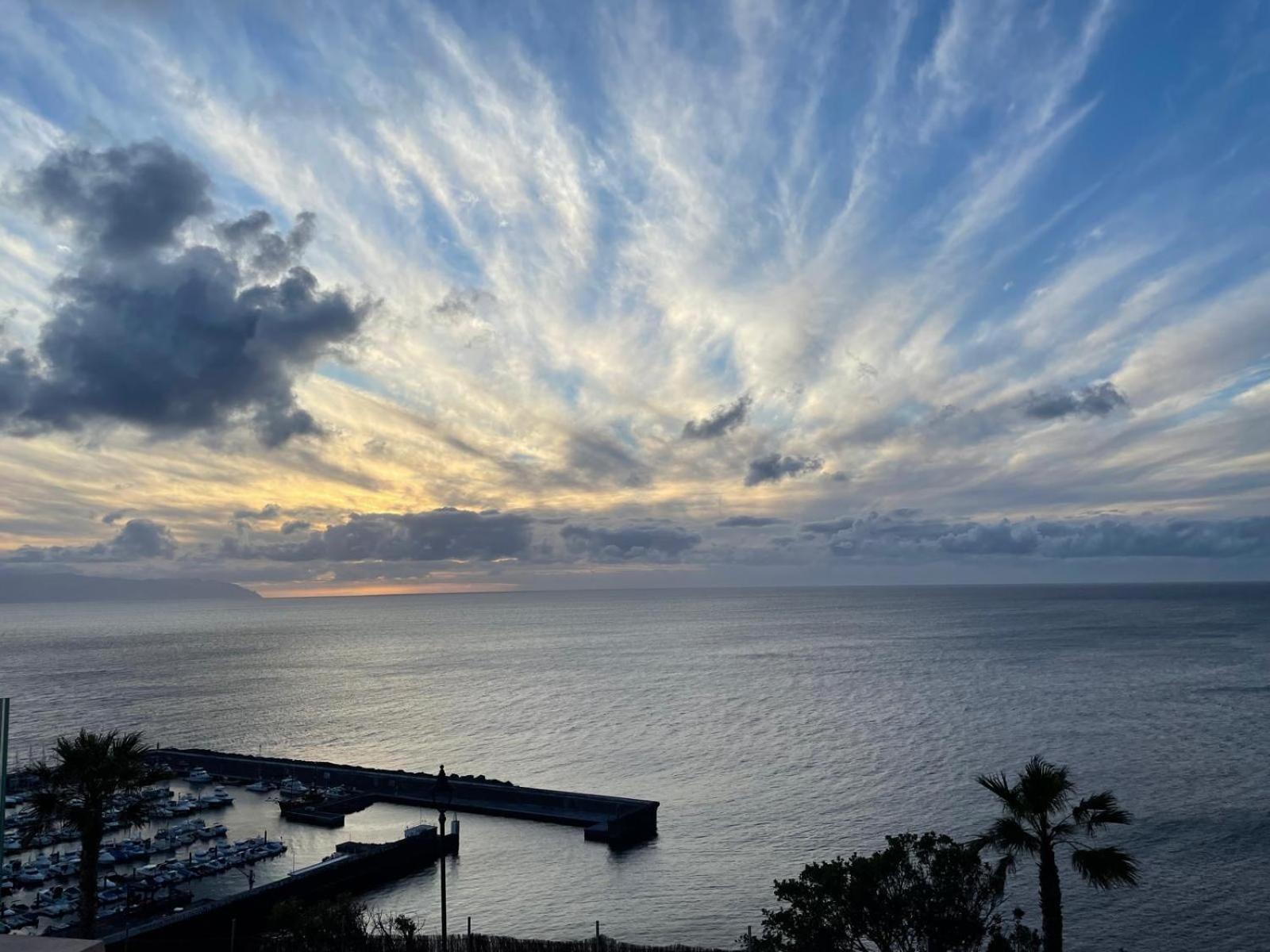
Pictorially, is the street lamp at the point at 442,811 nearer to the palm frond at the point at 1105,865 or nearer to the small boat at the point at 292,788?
the small boat at the point at 292,788

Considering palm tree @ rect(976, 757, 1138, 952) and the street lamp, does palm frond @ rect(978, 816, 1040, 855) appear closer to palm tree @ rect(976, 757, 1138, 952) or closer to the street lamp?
palm tree @ rect(976, 757, 1138, 952)

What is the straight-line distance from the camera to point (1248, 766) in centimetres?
7681

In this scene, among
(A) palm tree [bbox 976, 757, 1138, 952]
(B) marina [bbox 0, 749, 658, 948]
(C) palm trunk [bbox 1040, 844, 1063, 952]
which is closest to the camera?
(A) palm tree [bbox 976, 757, 1138, 952]

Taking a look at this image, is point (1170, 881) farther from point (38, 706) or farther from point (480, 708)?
point (38, 706)

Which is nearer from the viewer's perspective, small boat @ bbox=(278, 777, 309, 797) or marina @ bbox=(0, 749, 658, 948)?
marina @ bbox=(0, 749, 658, 948)

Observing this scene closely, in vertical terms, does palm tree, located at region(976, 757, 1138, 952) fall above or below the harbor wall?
above

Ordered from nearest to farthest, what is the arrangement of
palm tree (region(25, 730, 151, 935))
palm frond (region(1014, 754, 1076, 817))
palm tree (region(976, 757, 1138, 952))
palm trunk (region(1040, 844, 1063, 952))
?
palm tree (region(976, 757, 1138, 952)), palm trunk (region(1040, 844, 1063, 952)), palm frond (region(1014, 754, 1076, 817)), palm tree (region(25, 730, 151, 935))

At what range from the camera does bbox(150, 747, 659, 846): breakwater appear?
6525cm

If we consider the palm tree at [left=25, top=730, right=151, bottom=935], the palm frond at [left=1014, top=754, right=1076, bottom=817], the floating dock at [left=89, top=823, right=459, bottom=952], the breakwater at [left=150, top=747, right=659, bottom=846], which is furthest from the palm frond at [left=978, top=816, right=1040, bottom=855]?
the breakwater at [left=150, top=747, right=659, bottom=846]

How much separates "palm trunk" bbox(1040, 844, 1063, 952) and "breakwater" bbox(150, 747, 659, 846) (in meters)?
44.4

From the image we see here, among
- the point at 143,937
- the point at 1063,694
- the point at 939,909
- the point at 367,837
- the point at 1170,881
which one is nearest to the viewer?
the point at 939,909

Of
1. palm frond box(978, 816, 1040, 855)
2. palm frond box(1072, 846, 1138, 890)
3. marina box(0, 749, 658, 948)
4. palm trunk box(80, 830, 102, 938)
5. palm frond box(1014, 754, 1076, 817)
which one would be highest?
palm frond box(1014, 754, 1076, 817)

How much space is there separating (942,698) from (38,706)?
13095cm

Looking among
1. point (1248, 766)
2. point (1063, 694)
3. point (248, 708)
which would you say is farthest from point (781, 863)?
point (248, 708)
